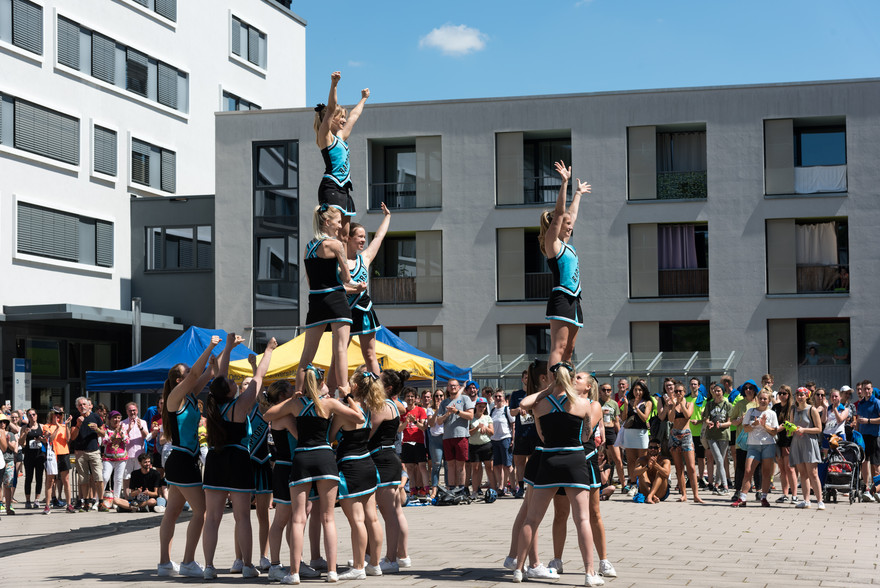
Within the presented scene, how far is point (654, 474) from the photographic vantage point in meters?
18.3

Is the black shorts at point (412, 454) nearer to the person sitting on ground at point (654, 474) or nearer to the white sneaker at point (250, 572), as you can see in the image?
the person sitting on ground at point (654, 474)

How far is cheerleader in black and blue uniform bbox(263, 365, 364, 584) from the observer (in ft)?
30.0

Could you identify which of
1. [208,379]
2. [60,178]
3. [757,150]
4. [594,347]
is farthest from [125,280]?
[208,379]

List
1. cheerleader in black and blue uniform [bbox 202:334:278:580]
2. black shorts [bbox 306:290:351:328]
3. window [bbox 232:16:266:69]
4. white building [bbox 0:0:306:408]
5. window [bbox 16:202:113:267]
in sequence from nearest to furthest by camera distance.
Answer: cheerleader in black and blue uniform [bbox 202:334:278:580] → black shorts [bbox 306:290:351:328] → white building [bbox 0:0:306:408] → window [bbox 16:202:113:267] → window [bbox 232:16:266:69]

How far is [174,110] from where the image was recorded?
4109 centimetres

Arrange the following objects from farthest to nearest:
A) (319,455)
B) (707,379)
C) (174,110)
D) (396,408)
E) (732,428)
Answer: (174,110), (707,379), (732,428), (396,408), (319,455)

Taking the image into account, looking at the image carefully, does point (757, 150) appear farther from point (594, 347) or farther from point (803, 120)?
point (594, 347)

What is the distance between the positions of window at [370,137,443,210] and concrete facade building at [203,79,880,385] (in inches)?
2.6

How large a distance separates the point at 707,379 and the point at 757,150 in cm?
848

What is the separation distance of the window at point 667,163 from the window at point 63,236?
57.1 ft

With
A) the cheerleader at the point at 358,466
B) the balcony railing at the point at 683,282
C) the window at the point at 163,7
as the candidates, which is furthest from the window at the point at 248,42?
the cheerleader at the point at 358,466

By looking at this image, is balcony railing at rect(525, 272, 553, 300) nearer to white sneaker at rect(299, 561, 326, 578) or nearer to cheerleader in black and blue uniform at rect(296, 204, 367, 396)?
cheerleader in black and blue uniform at rect(296, 204, 367, 396)

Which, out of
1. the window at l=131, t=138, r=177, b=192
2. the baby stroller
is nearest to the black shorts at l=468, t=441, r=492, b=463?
the baby stroller

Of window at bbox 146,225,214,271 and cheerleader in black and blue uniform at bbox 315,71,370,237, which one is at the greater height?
window at bbox 146,225,214,271
